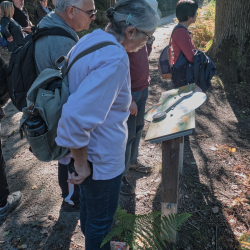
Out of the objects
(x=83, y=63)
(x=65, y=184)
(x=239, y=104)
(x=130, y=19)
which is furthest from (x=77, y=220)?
(x=239, y=104)

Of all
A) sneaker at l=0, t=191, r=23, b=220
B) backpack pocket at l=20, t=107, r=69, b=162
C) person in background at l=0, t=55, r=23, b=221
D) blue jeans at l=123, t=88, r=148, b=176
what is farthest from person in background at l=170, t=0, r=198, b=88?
sneaker at l=0, t=191, r=23, b=220

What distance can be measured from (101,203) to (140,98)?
1.57m

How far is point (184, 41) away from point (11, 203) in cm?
301

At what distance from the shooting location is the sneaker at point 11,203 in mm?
2764

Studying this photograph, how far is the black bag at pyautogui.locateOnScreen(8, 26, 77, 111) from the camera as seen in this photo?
1994 mm

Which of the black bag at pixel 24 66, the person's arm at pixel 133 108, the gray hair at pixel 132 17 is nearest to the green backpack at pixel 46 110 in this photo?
the gray hair at pixel 132 17

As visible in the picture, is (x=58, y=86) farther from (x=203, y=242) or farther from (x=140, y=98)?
(x=203, y=242)

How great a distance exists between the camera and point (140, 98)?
296 centimetres

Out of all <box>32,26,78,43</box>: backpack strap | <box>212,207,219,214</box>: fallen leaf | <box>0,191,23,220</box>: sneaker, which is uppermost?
<box>32,26,78,43</box>: backpack strap

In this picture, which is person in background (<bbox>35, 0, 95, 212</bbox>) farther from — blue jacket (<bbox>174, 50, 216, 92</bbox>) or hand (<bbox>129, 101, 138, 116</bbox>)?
blue jacket (<bbox>174, 50, 216, 92</bbox>)

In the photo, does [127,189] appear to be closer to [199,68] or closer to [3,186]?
[3,186]

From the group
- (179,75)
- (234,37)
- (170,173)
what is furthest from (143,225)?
(234,37)

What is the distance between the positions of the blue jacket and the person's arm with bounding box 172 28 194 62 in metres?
0.08

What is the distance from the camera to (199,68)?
3529 mm
